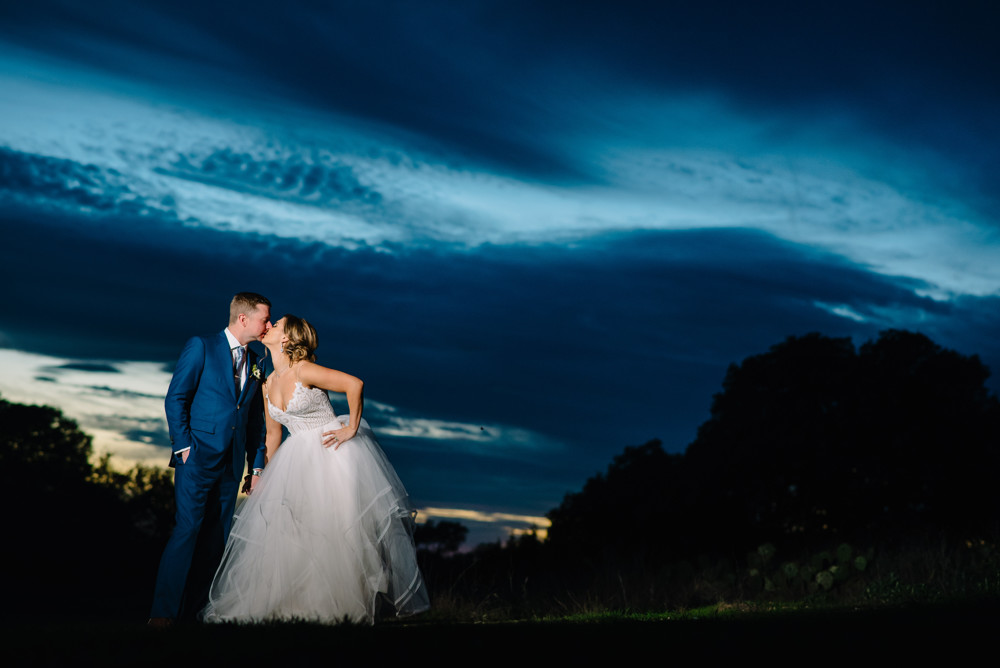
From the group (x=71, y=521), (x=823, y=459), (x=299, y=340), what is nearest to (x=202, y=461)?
(x=299, y=340)

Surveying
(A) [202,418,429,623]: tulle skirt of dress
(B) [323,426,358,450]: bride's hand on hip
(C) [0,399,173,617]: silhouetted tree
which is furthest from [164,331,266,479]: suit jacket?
(C) [0,399,173,617]: silhouetted tree

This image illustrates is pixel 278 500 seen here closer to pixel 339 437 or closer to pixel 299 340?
pixel 339 437

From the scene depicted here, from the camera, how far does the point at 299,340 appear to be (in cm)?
814

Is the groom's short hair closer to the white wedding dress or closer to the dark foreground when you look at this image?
the white wedding dress

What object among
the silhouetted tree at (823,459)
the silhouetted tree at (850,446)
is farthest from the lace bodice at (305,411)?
the silhouetted tree at (850,446)

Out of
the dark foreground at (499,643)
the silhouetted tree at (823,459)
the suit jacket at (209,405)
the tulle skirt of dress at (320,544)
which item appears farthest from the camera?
the silhouetted tree at (823,459)

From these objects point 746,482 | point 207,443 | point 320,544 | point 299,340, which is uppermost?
point 299,340

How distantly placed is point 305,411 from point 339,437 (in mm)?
393

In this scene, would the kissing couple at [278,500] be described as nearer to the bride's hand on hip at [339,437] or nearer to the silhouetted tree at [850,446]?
the bride's hand on hip at [339,437]

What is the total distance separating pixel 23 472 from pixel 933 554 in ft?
63.2

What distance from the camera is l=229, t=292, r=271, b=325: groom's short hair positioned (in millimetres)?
8289

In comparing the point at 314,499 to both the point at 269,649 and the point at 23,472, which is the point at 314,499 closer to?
the point at 269,649

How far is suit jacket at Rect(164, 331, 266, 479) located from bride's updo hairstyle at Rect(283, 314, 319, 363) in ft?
1.80

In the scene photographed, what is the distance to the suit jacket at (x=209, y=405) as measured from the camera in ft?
26.2
